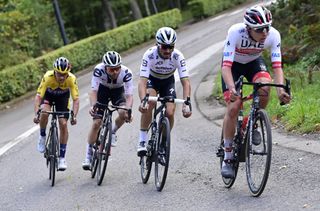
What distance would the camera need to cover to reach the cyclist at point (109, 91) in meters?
9.59

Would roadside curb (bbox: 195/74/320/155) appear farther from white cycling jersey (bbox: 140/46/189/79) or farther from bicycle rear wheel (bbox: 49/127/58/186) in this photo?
bicycle rear wheel (bbox: 49/127/58/186)

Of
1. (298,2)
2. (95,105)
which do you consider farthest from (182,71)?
(298,2)

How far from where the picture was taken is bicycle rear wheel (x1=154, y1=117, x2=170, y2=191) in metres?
8.05

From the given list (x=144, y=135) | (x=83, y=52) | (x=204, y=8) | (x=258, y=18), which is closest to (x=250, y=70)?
(x=258, y=18)

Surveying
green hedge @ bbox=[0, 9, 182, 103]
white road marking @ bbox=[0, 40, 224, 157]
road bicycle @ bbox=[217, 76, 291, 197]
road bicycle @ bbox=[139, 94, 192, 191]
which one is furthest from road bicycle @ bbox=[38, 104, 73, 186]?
green hedge @ bbox=[0, 9, 182, 103]

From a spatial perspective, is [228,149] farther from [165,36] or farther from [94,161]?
[94,161]

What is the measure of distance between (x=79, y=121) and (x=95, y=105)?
735 centimetres

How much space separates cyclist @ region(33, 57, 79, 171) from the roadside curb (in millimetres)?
3408

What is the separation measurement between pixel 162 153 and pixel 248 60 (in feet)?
5.95

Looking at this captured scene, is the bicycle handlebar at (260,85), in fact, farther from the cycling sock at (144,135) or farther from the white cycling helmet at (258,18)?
the cycling sock at (144,135)

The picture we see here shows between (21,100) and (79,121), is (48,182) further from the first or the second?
(21,100)

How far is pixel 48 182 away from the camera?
10.3 metres

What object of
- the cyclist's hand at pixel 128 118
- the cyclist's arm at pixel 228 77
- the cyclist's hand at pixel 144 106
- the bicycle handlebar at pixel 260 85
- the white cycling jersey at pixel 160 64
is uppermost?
the cyclist's arm at pixel 228 77

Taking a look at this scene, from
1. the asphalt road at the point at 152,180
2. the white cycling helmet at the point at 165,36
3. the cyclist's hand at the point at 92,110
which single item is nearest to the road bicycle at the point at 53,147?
the asphalt road at the point at 152,180
